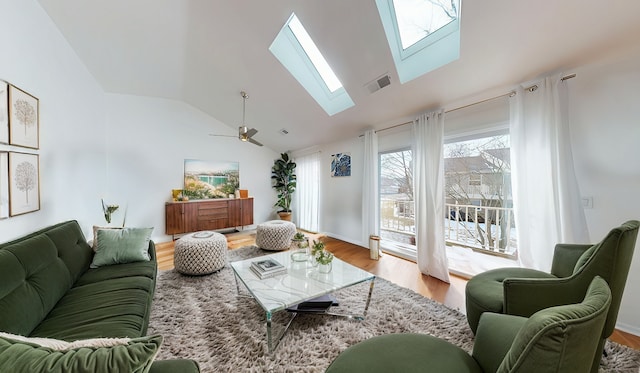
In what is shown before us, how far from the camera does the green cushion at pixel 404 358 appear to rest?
3.15ft

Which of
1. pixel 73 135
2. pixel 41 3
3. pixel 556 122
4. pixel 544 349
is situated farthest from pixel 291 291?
pixel 41 3

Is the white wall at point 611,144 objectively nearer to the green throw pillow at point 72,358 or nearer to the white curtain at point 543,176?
the white curtain at point 543,176

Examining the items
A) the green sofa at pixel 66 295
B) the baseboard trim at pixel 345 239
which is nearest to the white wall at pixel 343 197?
the baseboard trim at pixel 345 239

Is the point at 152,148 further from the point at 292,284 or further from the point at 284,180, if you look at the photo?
the point at 292,284

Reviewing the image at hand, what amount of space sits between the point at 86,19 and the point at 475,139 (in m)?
4.87

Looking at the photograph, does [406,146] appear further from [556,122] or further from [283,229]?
[283,229]

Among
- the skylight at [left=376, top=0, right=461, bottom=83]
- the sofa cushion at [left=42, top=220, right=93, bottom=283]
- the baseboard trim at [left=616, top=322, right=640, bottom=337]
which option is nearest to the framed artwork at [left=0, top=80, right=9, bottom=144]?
the sofa cushion at [left=42, top=220, right=93, bottom=283]

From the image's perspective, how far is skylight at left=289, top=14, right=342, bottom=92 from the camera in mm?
2709

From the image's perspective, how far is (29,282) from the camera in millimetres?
1347

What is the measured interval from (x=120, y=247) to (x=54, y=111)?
1636 mm

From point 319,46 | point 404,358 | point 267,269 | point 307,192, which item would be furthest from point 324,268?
point 307,192

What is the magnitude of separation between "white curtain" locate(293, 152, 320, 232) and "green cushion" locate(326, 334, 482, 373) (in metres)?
4.07

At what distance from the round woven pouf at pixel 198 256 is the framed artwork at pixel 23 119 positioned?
163 cm

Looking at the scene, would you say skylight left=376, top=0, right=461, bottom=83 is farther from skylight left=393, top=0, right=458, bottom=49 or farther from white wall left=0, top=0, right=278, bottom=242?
white wall left=0, top=0, right=278, bottom=242
